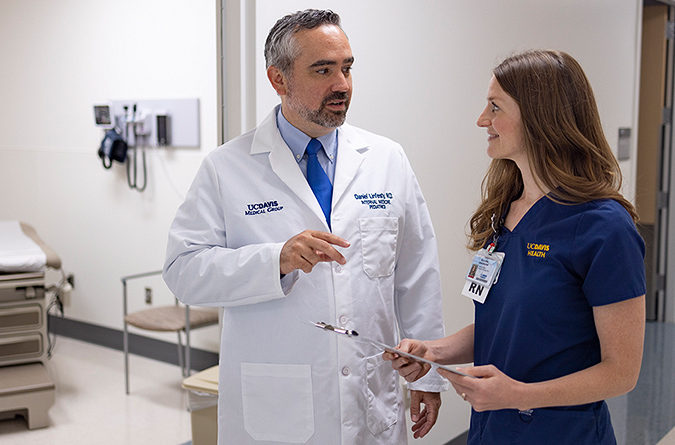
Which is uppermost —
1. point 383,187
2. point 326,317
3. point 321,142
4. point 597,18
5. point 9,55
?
point 597,18

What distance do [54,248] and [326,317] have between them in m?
0.81

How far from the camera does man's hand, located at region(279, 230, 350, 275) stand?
128 centimetres

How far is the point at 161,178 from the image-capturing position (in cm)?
195

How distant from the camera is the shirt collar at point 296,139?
5.20ft

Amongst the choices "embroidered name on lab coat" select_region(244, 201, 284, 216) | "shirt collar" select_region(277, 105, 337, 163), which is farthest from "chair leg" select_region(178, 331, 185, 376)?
"shirt collar" select_region(277, 105, 337, 163)

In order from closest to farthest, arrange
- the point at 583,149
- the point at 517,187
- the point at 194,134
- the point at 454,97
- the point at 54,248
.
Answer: the point at 583,149 < the point at 517,187 < the point at 54,248 < the point at 194,134 < the point at 454,97

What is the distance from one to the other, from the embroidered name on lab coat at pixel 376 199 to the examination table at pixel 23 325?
2.92ft

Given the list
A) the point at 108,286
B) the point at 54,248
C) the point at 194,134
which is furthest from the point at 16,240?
the point at 194,134

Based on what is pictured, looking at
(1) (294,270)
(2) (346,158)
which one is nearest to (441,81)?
(2) (346,158)

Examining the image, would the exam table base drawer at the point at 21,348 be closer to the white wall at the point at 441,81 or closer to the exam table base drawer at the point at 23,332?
the exam table base drawer at the point at 23,332

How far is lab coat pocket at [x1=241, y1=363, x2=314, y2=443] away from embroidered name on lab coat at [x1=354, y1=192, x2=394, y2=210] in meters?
0.46

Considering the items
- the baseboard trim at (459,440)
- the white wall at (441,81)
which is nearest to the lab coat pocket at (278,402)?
the white wall at (441,81)

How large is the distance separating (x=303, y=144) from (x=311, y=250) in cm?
39

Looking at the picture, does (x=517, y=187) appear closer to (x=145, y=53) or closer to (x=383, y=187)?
(x=383, y=187)
